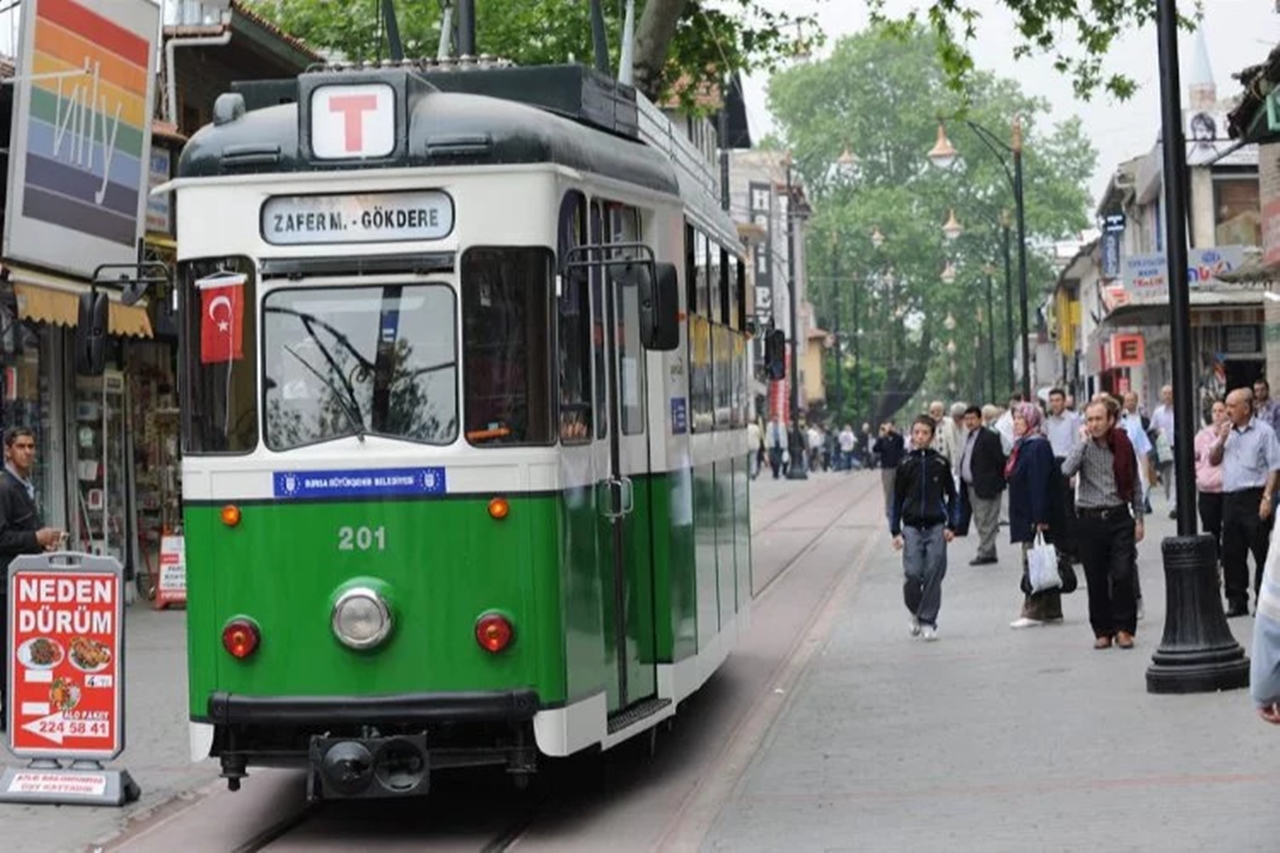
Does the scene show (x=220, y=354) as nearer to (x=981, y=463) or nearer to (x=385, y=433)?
(x=385, y=433)

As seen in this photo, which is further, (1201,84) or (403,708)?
(1201,84)

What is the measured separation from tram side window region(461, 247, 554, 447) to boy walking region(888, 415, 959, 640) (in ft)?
27.8

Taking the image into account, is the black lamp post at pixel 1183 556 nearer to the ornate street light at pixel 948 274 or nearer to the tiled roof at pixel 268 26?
the tiled roof at pixel 268 26

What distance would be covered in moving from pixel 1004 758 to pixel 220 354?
14.9 ft

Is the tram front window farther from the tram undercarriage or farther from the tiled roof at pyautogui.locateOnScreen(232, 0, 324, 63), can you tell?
the tiled roof at pyautogui.locateOnScreen(232, 0, 324, 63)

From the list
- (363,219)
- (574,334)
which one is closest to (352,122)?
(363,219)

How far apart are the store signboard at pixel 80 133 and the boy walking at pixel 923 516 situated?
25.5 ft

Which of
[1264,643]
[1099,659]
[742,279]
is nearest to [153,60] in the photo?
[742,279]

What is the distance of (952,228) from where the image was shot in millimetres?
101375

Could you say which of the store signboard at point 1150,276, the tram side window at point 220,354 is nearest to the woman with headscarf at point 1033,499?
the tram side window at point 220,354

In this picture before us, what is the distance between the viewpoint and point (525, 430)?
36.2 feet

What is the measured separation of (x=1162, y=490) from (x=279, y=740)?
35454 millimetres

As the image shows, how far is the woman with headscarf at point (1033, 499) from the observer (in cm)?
1962

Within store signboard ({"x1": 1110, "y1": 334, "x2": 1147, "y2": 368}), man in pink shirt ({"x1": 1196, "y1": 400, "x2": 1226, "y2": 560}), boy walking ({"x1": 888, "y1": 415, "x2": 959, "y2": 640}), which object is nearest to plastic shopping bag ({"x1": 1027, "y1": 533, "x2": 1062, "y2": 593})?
boy walking ({"x1": 888, "y1": 415, "x2": 959, "y2": 640})
